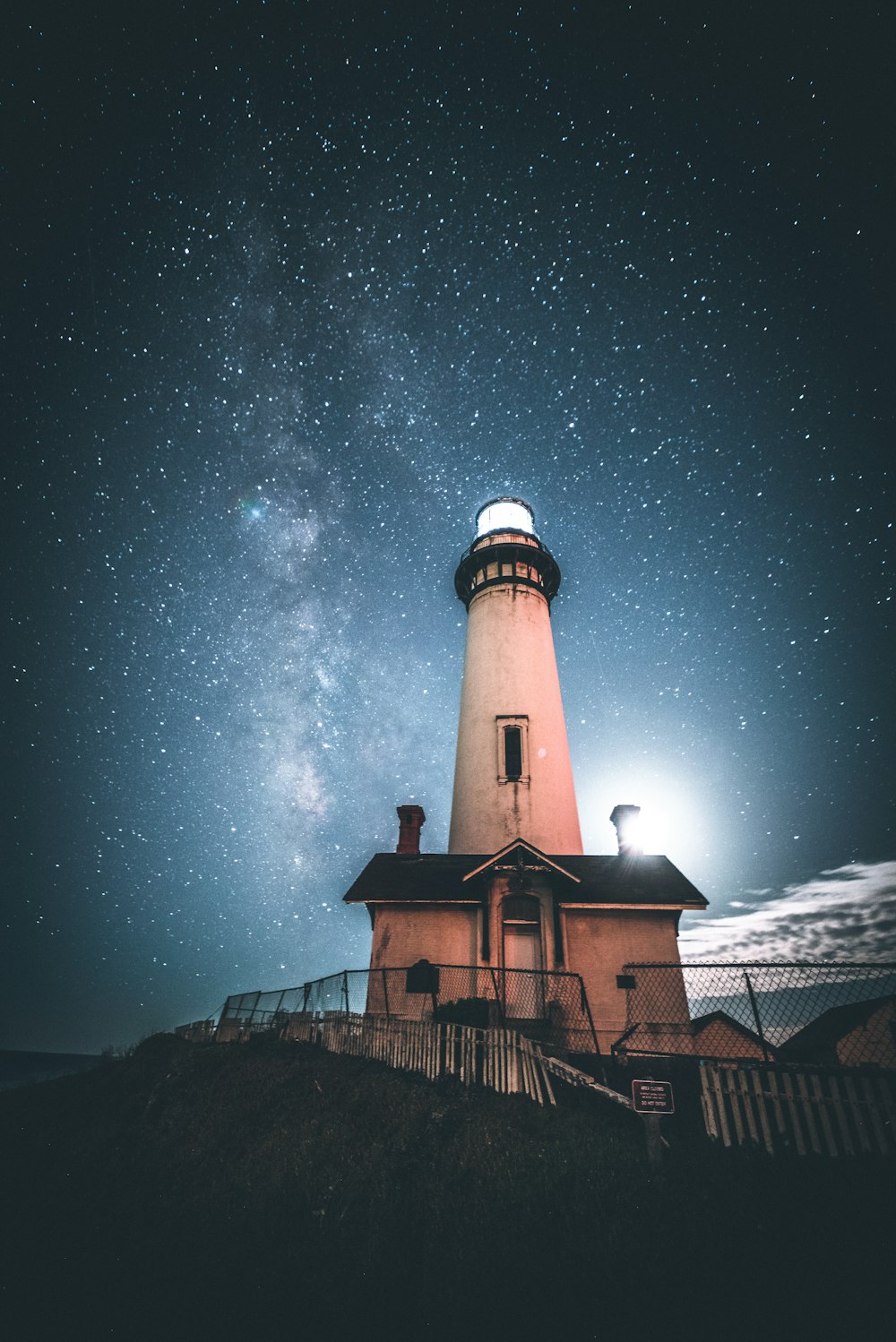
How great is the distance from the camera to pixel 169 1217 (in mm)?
6664

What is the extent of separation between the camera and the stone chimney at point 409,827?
20.0 meters

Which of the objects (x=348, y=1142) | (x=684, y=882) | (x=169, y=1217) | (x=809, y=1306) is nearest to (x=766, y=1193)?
(x=809, y=1306)

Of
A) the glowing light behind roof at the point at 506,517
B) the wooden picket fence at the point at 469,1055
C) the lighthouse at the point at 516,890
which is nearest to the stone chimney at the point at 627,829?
the lighthouse at the point at 516,890

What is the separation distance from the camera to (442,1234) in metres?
5.30

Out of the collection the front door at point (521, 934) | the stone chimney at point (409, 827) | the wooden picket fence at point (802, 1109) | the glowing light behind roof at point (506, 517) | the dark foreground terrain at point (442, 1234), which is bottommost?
the dark foreground terrain at point (442, 1234)

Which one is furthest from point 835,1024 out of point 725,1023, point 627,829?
point 627,829

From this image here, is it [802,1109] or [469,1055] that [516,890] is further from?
[802,1109]

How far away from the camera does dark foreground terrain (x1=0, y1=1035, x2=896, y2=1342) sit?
407 centimetres

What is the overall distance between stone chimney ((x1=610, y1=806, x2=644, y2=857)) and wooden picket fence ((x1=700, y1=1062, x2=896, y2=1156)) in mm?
11615

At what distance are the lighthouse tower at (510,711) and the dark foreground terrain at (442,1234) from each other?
10255 mm

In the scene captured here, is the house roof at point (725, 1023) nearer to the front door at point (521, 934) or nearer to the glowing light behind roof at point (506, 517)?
the front door at point (521, 934)

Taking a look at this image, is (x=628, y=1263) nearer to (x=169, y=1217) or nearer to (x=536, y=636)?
Answer: (x=169, y=1217)

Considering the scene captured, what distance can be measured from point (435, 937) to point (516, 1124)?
26.7 feet

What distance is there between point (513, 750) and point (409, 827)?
487 cm
